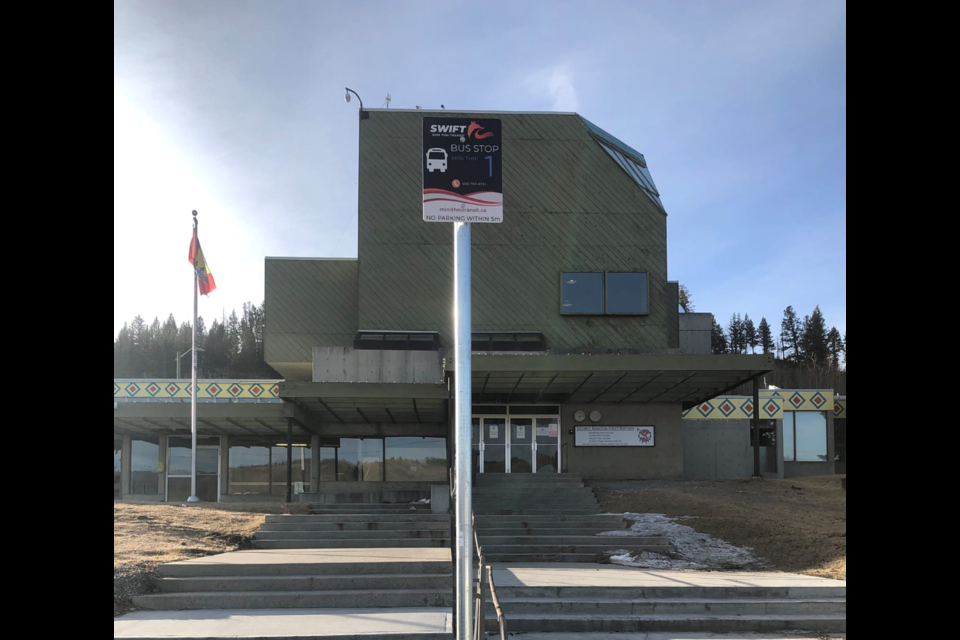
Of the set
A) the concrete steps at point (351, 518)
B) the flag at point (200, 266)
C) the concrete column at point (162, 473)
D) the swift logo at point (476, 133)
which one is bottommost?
the concrete column at point (162, 473)

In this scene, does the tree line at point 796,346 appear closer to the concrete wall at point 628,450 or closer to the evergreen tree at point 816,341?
the evergreen tree at point 816,341

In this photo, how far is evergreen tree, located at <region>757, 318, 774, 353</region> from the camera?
13098cm

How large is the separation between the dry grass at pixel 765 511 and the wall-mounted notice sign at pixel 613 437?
7.50 ft

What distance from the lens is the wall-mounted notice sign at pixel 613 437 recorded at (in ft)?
79.4

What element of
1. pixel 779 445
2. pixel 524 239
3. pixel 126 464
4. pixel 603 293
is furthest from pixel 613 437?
pixel 126 464

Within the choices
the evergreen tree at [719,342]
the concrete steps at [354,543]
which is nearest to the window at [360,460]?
the concrete steps at [354,543]

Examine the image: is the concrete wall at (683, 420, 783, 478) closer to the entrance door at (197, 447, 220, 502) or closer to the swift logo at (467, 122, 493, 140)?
the entrance door at (197, 447, 220, 502)

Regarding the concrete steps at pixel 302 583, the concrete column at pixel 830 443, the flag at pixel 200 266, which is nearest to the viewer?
the concrete steps at pixel 302 583

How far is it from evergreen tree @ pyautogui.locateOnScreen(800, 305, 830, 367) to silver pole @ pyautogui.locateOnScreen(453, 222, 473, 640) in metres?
110

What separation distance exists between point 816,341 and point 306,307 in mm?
102960

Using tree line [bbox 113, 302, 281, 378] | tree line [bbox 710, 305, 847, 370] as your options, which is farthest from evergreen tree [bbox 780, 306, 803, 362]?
tree line [bbox 113, 302, 281, 378]

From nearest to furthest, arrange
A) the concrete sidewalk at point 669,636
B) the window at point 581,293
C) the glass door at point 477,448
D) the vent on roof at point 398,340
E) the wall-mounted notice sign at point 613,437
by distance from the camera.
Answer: the concrete sidewalk at point 669,636
the glass door at point 477,448
the wall-mounted notice sign at point 613,437
the vent on roof at point 398,340
the window at point 581,293

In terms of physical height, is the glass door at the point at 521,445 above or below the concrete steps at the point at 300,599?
above
